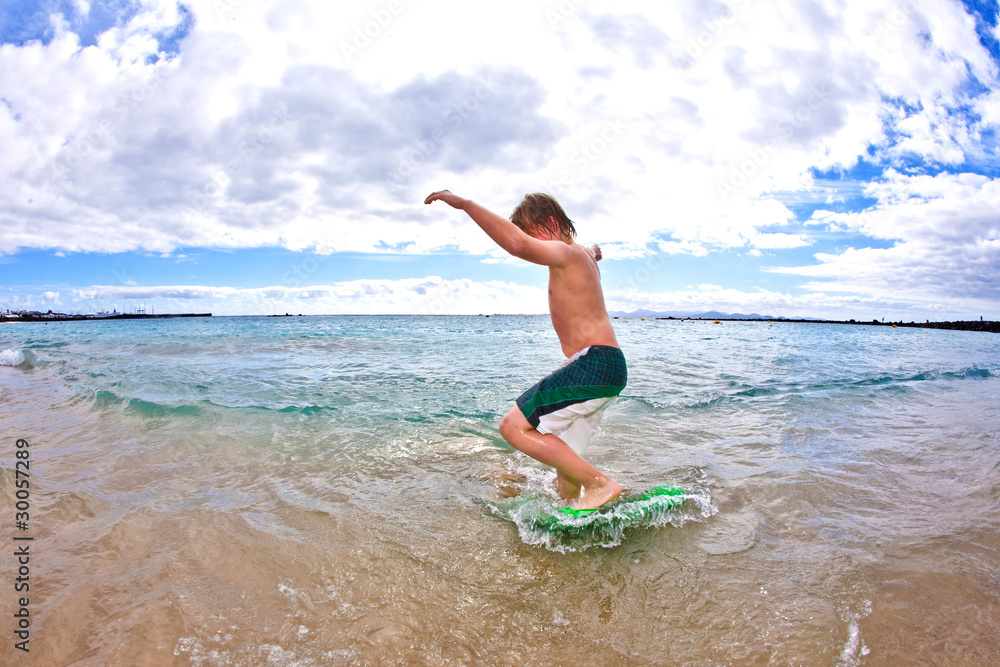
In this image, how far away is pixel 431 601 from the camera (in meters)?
2.46

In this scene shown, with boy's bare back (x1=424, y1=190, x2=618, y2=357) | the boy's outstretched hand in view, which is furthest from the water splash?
the boy's outstretched hand

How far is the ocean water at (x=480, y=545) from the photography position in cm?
217

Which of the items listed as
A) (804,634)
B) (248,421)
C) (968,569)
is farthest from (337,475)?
(968,569)

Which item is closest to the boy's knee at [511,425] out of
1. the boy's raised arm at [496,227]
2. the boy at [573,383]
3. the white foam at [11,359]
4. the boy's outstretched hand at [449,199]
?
the boy at [573,383]

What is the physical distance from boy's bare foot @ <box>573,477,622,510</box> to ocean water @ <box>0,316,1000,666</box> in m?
0.20

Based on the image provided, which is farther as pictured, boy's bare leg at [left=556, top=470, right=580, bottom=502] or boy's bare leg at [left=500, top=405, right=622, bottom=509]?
boy's bare leg at [left=556, top=470, right=580, bottom=502]

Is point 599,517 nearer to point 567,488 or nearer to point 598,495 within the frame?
point 598,495

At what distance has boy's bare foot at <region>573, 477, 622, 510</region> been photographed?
3.27 metres

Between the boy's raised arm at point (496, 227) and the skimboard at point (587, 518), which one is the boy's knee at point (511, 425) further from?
the boy's raised arm at point (496, 227)

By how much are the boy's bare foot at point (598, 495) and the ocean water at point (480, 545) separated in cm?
20

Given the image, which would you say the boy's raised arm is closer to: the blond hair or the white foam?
the blond hair

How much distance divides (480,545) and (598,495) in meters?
0.89

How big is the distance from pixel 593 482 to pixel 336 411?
4811mm

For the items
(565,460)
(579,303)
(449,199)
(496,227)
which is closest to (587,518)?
(565,460)
